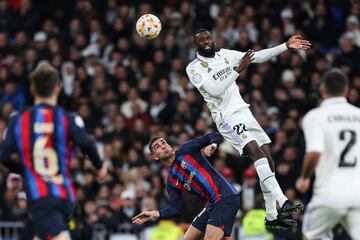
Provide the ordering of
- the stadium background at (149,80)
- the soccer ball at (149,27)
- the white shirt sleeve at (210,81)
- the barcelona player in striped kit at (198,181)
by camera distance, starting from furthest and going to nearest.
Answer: the stadium background at (149,80) → the soccer ball at (149,27) → the white shirt sleeve at (210,81) → the barcelona player in striped kit at (198,181)

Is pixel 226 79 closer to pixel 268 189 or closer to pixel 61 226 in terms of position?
pixel 268 189

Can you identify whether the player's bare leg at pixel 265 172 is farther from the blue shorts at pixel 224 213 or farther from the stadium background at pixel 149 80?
the stadium background at pixel 149 80

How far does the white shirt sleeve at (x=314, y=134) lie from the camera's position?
10.4 m

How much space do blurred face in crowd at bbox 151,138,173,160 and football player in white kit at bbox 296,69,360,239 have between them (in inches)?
Result: 137

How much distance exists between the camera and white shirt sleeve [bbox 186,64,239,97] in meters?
14.1

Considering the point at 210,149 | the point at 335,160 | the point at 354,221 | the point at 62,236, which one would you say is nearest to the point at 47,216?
the point at 62,236

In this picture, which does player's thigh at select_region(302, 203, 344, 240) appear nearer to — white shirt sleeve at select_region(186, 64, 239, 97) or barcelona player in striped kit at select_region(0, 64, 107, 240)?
barcelona player in striped kit at select_region(0, 64, 107, 240)

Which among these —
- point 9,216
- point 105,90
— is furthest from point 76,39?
point 9,216

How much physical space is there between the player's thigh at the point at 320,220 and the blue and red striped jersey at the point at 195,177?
122 inches

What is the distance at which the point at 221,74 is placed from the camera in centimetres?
1424

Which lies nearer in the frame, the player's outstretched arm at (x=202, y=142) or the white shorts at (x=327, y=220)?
the white shorts at (x=327, y=220)

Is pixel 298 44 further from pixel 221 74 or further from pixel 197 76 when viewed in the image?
pixel 197 76

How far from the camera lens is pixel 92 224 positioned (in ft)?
61.9

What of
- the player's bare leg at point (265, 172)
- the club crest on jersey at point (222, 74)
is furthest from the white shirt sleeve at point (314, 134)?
the club crest on jersey at point (222, 74)
